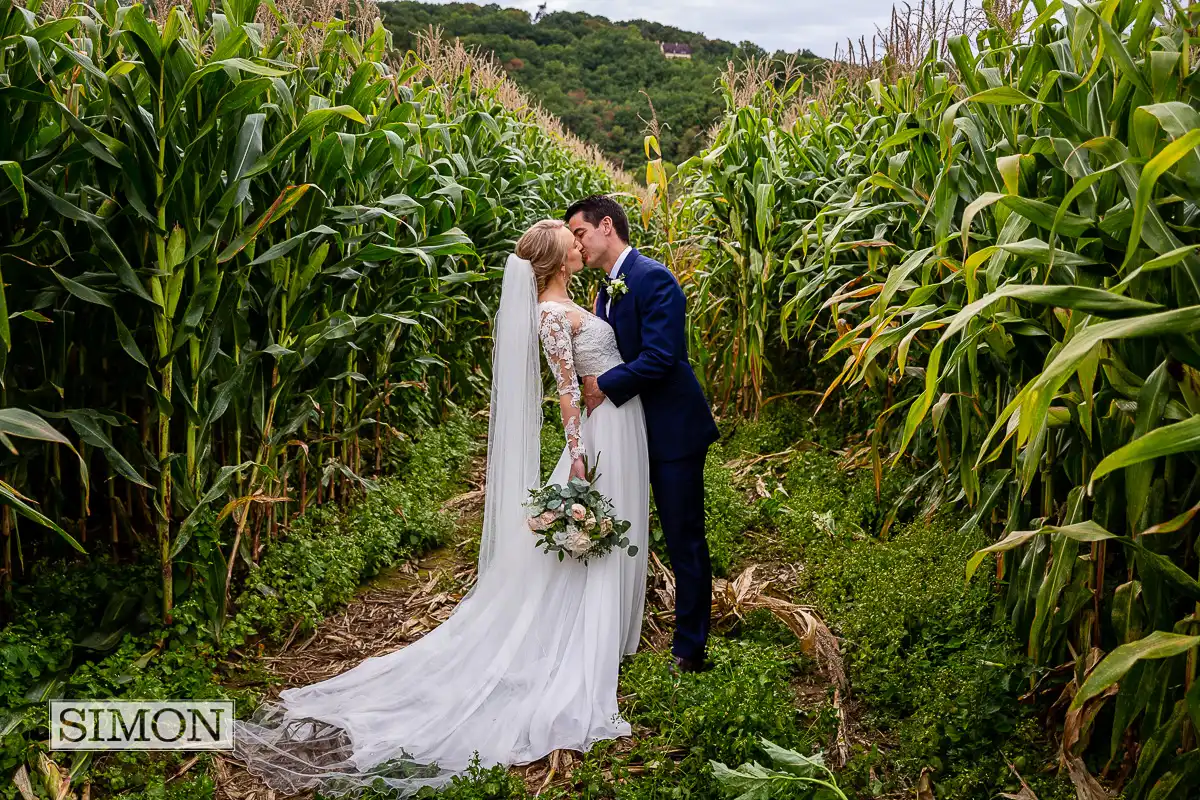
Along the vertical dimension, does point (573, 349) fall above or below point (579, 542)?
above

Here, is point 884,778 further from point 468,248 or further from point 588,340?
point 468,248

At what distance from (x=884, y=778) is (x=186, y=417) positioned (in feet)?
9.04

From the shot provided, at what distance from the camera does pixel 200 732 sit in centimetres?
297

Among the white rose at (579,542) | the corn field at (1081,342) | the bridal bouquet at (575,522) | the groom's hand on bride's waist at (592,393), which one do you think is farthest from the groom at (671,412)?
the corn field at (1081,342)

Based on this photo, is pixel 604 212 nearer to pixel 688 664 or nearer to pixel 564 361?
pixel 564 361

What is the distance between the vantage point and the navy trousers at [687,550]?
3570mm

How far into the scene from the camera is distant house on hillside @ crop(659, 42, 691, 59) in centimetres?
3386

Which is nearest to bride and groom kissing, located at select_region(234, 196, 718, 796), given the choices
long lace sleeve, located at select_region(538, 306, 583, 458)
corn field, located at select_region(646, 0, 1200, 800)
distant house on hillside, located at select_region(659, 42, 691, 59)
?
long lace sleeve, located at select_region(538, 306, 583, 458)

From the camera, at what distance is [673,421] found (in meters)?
3.61

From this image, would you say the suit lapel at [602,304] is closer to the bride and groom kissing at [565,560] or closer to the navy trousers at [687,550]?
A: the bride and groom kissing at [565,560]

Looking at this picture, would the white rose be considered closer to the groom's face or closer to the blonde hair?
the blonde hair

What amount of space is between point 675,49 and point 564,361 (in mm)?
35232

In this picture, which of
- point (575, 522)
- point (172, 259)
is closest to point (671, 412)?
point (575, 522)

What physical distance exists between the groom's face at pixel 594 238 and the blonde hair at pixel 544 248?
161 millimetres
